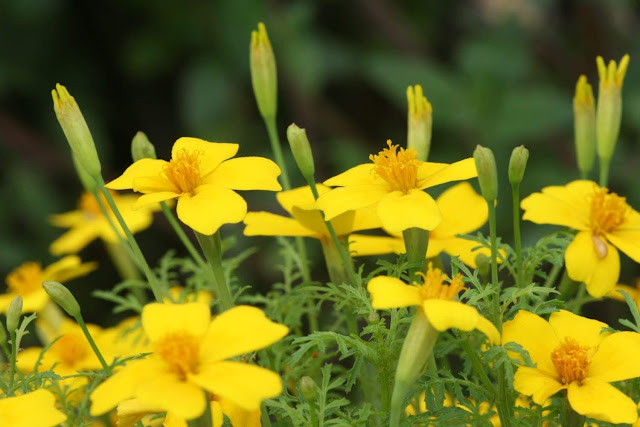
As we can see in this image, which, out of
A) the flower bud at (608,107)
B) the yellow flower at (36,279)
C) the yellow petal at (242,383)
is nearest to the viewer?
the yellow petal at (242,383)

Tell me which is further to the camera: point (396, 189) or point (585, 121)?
point (585, 121)

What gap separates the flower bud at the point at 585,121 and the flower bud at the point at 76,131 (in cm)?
→ 40

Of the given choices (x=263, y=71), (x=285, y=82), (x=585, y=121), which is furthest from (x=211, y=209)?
(x=285, y=82)

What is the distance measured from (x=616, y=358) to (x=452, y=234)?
20cm

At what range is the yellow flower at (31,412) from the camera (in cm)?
47

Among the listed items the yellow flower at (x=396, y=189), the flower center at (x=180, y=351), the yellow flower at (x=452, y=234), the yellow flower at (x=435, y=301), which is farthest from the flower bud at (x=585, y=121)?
the flower center at (x=180, y=351)

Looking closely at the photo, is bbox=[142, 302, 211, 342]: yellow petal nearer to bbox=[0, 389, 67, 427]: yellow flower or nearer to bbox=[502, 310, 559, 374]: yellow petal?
bbox=[0, 389, 67, 427]: yellow flower

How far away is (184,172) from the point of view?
1.91 feet

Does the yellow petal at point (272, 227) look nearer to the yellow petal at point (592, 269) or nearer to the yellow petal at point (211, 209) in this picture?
the yellow petal at point (211, 209)

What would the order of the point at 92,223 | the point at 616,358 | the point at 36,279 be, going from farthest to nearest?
1. the point at 92,223
2. the point at 36,279
3. the point at 616,358

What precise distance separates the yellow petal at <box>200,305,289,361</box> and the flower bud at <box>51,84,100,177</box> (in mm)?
213

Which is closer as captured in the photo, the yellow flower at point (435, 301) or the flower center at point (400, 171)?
the yellow flower at point (435, 301)

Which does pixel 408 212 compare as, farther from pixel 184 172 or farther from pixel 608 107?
pixel 608 107

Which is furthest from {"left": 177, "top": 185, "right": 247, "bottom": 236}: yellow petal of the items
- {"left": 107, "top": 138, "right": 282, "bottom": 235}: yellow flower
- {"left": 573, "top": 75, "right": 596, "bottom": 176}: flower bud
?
{"left": 573, "top": 75, "right": 596, "bottom": 176}: flower bud
